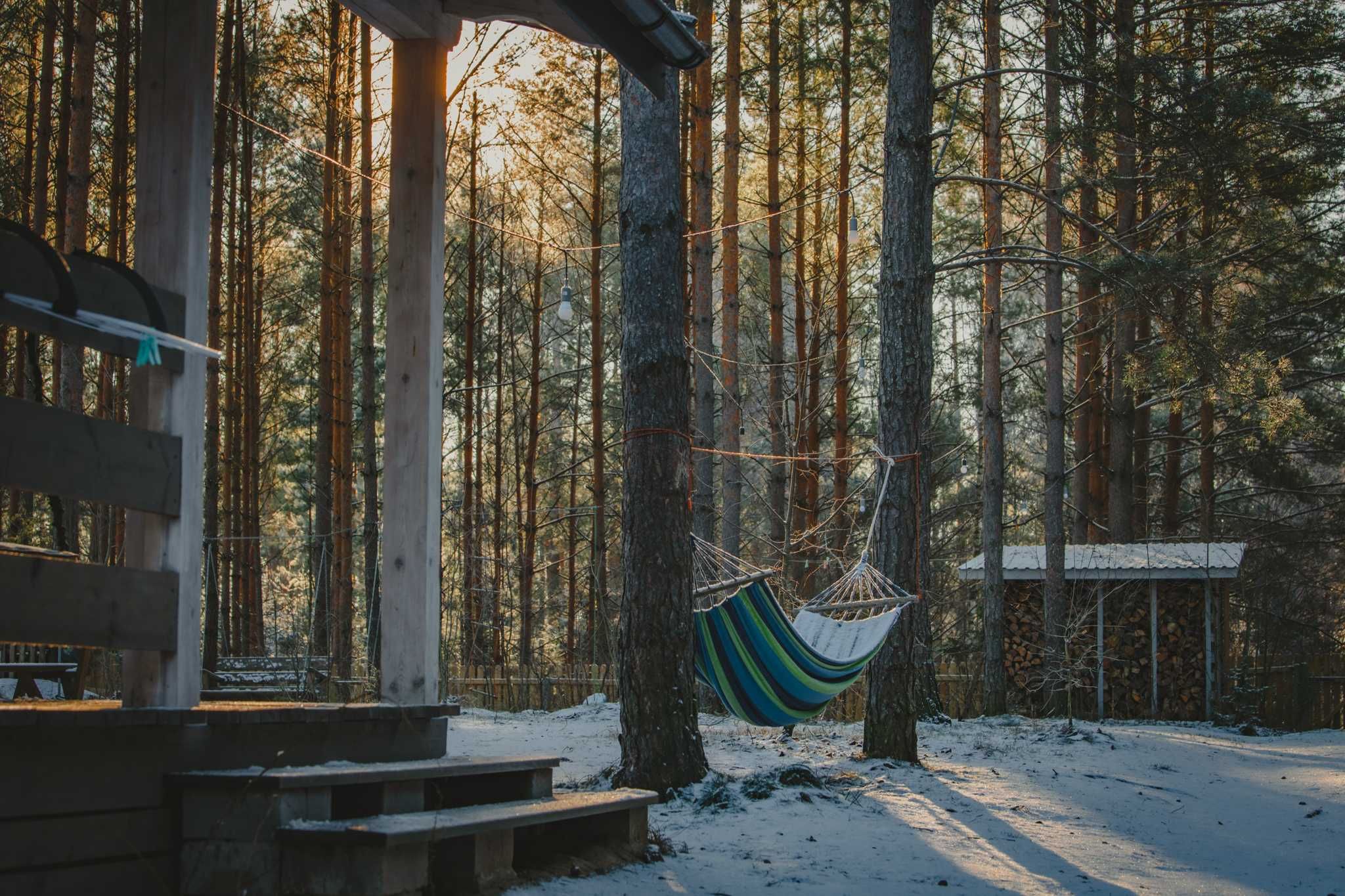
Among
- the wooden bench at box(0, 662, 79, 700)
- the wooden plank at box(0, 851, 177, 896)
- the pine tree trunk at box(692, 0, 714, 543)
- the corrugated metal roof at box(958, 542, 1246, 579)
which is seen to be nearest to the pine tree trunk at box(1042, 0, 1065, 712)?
the corrugated metal roof at box(958, 542, 1246, 579)

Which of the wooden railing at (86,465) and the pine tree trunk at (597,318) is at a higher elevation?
the pine tree trunk at (597,318)

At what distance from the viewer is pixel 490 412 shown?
17.7 m

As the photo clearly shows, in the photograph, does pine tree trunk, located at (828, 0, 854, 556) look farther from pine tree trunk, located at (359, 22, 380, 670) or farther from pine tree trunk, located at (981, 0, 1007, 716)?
pine tree trunk, located at (359, 22, 380, 670)

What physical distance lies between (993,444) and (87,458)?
8.67 metres

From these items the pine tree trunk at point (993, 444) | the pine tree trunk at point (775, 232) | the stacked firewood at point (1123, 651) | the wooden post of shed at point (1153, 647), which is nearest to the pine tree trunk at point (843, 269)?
the pine tree trunk at point (775, 232)

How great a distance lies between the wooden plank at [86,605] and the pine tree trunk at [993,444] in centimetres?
829

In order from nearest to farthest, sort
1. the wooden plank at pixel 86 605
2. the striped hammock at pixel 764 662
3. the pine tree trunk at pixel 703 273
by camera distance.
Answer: the wooden plank at pixel 86 605 → the striped hammock at pixel 764 662 → the pine tree trunk at pixel 703 273

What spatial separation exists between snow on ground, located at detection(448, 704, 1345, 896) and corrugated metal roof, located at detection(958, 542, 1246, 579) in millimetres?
2875

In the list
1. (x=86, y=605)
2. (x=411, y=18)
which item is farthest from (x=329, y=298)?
(x=86, y=605)

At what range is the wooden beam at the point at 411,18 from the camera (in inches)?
131

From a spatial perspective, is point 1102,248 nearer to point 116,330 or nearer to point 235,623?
point 235,623

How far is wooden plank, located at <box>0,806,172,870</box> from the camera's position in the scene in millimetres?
2266

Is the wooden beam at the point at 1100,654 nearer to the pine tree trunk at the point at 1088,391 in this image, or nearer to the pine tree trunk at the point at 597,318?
the pine tree trunk at the point at 1088,391

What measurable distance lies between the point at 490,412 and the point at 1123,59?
1091cm
